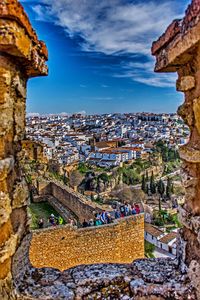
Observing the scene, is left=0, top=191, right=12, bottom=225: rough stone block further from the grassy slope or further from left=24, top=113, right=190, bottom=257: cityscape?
the grassy slope

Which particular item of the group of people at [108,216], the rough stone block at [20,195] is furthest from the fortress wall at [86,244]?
the rough stone block at [20,195]

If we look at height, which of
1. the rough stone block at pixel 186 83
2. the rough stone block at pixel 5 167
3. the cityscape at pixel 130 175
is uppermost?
the rough stone block at pixel 186 83

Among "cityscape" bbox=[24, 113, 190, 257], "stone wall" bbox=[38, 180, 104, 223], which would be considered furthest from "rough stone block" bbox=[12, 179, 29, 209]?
"stone wall" bbox=[38, 180, 104, 223]

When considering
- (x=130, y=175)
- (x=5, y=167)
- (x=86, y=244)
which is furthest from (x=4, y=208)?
(x=130, y=175)

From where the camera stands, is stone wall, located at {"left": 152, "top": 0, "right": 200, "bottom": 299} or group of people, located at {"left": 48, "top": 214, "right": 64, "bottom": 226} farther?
group of people, located at {"left": 48, "top": 214, "right": 64, "bottom": 226}

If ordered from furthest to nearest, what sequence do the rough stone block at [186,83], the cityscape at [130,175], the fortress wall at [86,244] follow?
1. the cityscape at [130,175]
2. the fortress wall at [86,244]
3. the rough stone block at [186,83]

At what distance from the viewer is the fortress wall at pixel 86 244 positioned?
8594mm

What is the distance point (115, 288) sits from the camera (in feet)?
9.85

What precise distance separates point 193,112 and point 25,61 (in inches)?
55.3

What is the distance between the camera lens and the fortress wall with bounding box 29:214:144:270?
859 centimetres

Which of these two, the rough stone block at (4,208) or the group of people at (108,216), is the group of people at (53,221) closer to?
the group of people at (108,216)

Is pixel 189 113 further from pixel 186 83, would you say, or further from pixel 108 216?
pixel 108 216

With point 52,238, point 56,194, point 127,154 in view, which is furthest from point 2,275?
point 127,154

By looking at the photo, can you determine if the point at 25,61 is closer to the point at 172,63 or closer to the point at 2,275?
the point at 172,63
